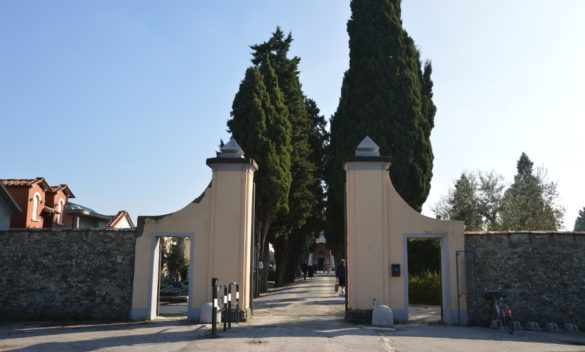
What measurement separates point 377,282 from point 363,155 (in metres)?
3.46

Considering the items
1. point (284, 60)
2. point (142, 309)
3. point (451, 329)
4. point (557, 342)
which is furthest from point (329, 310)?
point (284, 60)

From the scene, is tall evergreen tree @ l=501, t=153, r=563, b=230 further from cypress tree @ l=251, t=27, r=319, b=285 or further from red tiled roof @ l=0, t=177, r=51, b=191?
red tiled roof @ l=0, t=177, r=51, b=191

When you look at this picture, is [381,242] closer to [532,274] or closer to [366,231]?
[366,231]

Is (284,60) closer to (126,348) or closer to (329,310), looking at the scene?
(329,310)

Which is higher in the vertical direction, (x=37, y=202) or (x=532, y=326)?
(x=37, y=202)

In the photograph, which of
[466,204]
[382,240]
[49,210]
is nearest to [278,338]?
[382,240]

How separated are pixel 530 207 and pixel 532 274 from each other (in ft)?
64.8

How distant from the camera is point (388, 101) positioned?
2289 cm

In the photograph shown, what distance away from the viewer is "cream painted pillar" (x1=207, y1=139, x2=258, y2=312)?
12.7 m

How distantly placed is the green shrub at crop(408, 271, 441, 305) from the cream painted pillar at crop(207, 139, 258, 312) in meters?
8.73

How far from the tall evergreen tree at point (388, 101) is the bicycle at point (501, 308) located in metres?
10.2

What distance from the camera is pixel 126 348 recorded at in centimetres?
887

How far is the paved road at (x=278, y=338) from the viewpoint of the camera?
29.8ft

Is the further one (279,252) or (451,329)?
(279,252)
